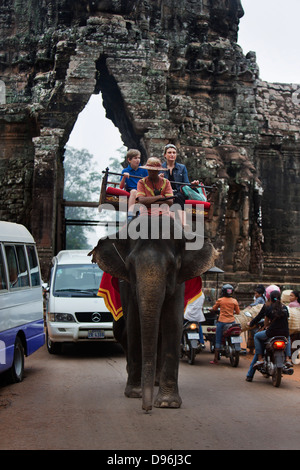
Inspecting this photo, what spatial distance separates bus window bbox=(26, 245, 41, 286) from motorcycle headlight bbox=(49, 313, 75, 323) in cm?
106

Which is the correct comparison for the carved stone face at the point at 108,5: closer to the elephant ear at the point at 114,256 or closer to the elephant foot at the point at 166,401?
the elephant ear at the point at 114,256

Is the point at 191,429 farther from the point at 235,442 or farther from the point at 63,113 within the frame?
the point at 63,113

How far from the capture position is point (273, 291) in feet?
30.9

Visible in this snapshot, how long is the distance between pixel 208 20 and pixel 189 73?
2050 millimetres

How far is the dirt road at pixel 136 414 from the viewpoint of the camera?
5660 mm

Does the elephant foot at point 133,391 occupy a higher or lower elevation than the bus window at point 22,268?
lower

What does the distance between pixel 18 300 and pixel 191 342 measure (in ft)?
11.2

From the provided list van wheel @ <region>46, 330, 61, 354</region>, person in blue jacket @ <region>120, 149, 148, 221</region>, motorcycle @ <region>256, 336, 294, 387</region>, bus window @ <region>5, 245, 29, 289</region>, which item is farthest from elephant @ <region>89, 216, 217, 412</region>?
van wheel @ <region>46, 330, 61, 354</region>

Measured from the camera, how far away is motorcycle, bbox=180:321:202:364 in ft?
37.7

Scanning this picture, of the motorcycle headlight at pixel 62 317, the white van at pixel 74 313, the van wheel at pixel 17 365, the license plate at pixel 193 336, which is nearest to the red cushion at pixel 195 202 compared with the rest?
the van wheel at pixel 17 365

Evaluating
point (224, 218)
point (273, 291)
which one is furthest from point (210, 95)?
point (273, 291)

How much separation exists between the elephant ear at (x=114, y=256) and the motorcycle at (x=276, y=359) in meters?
2.75

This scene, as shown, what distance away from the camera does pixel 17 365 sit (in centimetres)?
945
